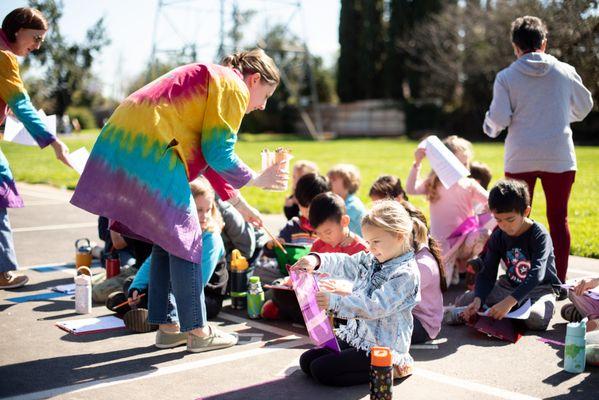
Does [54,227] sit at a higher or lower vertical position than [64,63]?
lower

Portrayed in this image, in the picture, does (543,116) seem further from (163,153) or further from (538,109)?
(163,153)

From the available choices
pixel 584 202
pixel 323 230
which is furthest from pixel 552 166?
pixel 584 202

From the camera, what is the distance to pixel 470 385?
12.7 ft

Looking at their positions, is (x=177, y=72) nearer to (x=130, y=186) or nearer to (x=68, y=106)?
(x=130, y=186)

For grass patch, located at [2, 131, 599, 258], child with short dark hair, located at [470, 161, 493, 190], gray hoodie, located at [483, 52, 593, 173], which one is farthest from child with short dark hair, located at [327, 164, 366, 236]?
grass patch, located at [2, 131, 599, 258]

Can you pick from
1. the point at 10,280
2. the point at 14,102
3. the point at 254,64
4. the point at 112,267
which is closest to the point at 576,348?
the point at 254,64

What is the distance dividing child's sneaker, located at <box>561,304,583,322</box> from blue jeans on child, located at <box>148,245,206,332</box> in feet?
8.25

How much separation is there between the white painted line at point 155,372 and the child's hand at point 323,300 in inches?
33.5

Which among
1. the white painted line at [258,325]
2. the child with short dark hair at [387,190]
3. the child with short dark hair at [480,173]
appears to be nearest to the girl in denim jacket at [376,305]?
the white painted line at [258,325]

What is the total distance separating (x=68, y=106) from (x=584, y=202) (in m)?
42.5

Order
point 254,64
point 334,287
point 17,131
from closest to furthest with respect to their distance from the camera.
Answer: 1. point 334,287
2. point 254,64
3. point 17,131

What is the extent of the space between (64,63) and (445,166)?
46.0 meters

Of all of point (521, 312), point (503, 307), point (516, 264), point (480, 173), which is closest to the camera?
point (503, 307)

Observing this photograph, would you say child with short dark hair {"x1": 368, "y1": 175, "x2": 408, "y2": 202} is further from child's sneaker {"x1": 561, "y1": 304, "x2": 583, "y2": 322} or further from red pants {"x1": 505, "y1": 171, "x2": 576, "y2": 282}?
child's sneaker {"x1": 561, "y1": 304, "x2": 583, "y2": 322}
